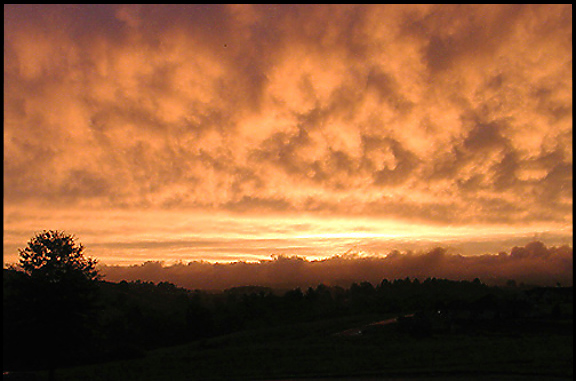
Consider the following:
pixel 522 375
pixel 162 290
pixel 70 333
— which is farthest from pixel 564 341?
pixel 162 290

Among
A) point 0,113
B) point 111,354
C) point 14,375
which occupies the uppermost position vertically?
point 0,113

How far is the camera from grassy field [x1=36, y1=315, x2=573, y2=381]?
2072cm

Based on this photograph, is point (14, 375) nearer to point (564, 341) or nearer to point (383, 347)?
point (383, 347)

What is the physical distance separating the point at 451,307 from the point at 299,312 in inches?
1349

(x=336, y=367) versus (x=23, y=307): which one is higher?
(x=23, y=307)

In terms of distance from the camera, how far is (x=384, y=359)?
24.3m

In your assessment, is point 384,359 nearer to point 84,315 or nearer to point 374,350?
point 374,350

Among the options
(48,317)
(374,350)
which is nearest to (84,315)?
(48,317)

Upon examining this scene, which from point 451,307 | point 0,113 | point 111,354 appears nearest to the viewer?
point 0,113

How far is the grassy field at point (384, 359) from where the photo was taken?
20716 millimetres

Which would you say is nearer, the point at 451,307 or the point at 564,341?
the point at 564,341

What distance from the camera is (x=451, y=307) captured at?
36562 mm

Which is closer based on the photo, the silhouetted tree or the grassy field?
the grassy field

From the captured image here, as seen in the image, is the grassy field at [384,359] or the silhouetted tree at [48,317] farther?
the silhouetted tree at [48,317]
